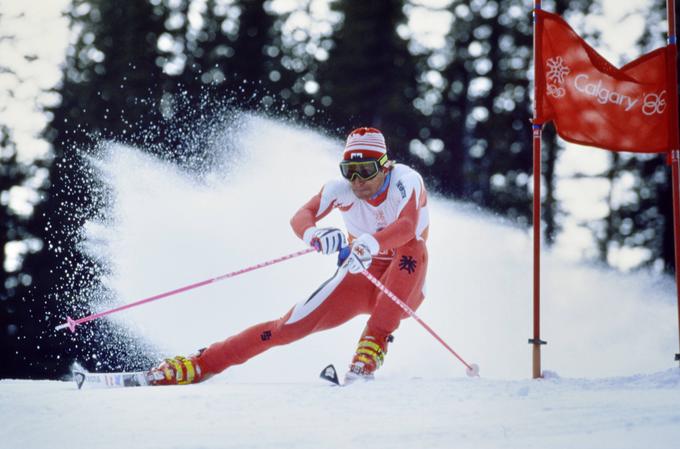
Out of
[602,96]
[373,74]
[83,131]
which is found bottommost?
[602,96]

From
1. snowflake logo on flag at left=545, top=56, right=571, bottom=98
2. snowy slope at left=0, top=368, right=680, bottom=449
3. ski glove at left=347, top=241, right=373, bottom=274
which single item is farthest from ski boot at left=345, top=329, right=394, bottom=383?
snowflake logo on flag at left=545, top=56, right=571, bottom=98

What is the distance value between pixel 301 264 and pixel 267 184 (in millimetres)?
1056

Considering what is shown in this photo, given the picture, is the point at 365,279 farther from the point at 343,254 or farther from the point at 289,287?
the point at 289,287

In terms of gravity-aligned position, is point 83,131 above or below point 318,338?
above

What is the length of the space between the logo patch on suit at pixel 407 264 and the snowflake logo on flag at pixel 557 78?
1403mm

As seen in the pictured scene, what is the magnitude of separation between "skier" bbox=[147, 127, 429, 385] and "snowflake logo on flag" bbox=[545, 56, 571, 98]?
1038 millimetres

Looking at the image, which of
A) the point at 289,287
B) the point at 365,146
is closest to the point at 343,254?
the point at 365,146

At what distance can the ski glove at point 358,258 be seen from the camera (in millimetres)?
4496

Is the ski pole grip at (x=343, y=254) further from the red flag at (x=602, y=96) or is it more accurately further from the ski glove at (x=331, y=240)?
the red flag at (x=602, y=96)

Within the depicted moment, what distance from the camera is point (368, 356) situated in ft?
15.2

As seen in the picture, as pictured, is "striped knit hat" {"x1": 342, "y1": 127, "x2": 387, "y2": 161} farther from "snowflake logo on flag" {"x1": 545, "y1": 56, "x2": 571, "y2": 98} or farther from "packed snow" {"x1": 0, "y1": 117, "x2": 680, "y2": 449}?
"packed snow" {"x1": 0, "y1": 117, "x2": 680, "y2": 449}

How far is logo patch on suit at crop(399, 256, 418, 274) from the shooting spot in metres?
4.84

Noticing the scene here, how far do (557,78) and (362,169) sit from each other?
1387 mm

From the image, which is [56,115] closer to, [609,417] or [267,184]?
[267,184]
